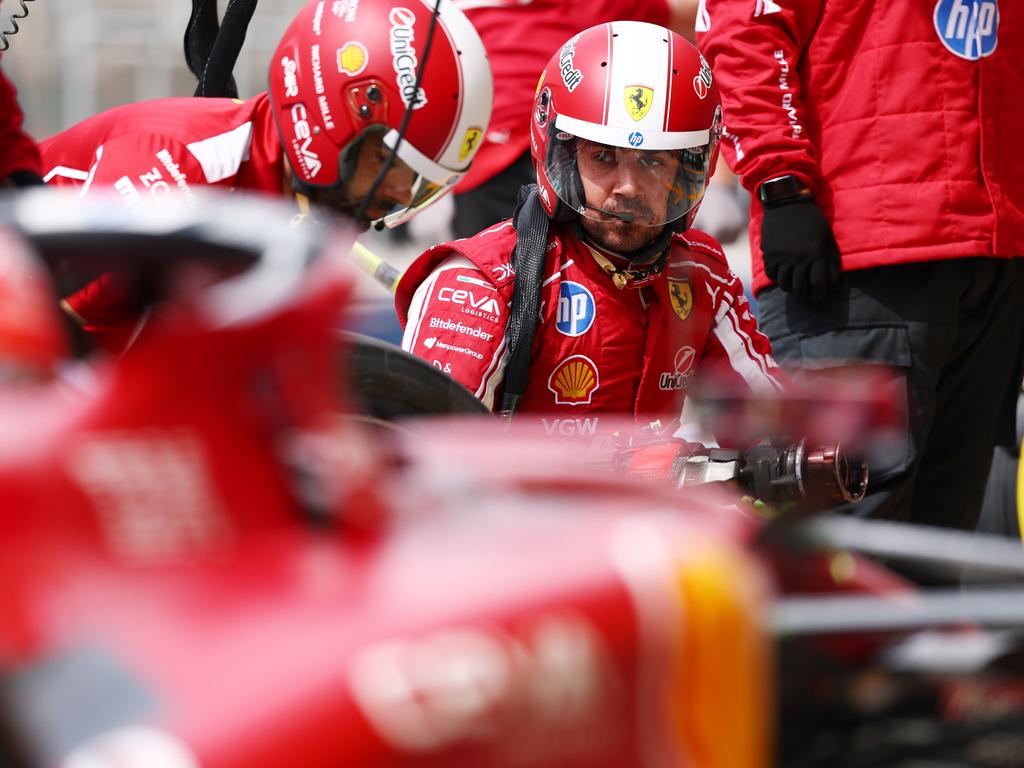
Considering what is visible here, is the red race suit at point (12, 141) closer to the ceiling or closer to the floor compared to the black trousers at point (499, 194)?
closer to the ceiling

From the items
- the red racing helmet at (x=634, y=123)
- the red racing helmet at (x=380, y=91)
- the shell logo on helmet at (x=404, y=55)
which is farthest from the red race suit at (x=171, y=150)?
the red racing helmet at (x=634, y=123)

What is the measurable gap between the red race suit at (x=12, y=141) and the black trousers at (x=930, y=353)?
5.31 ft

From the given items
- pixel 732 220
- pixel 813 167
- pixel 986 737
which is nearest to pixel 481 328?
pixel 813 167

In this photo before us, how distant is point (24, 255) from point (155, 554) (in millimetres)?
285

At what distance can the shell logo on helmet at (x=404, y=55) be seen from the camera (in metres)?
3.63

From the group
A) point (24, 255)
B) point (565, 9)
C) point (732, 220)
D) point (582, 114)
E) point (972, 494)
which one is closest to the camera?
point (24, 255)

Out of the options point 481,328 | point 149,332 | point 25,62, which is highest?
point 149,332

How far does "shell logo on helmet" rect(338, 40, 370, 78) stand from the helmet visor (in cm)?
54

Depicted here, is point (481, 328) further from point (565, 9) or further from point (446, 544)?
point (446, 544)

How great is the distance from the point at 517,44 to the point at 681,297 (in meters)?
1.04

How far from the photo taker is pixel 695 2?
458cm

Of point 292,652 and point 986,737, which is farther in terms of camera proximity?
point 986,737

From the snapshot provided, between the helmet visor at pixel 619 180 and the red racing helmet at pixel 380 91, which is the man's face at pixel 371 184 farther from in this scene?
the helmet visor at pixel 619 180

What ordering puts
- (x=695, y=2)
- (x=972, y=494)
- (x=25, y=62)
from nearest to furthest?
(x=972, y=494), (x=695, y=2), (x=25, y=62)
